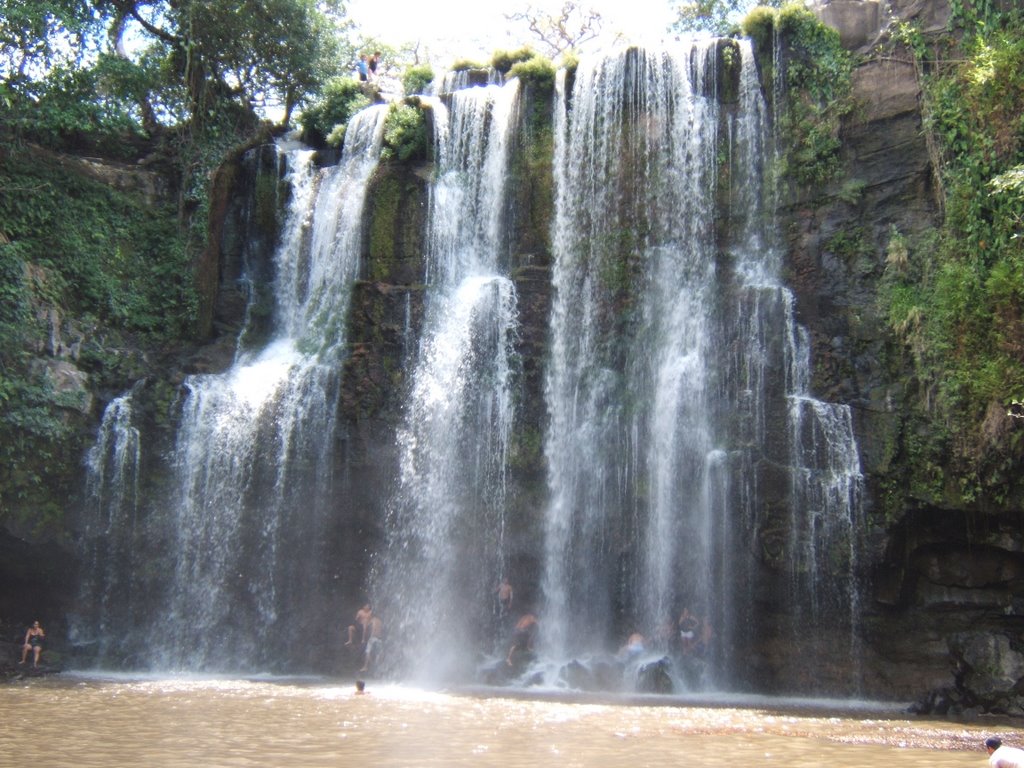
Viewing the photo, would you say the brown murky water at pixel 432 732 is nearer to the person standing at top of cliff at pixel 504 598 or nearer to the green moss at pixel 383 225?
the person standing at top of cliff at pixel 504 598

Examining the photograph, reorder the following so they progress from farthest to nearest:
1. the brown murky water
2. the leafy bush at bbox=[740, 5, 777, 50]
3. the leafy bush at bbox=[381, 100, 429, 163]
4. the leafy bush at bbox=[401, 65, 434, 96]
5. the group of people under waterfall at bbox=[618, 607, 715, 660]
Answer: the leafy bush at bbox=[401, 65, 434, 96] < the leafy bush at bbox=[381, 100, 429, 163] < the leafy bush at bbox=[740, 5, 777, 50] < the group of people under waterfall at bbox=[618, 607, 715, 660] < the brown murky water

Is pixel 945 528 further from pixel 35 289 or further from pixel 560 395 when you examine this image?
pixel 35 289

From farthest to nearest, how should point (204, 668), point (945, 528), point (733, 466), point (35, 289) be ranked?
point (35, 289), point (204, 668), point (733, 466), point (945, 528)

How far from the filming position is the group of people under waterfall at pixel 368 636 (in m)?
17.8

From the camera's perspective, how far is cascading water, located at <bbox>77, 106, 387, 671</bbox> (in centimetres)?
1914

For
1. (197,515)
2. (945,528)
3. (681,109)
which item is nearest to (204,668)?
(197,515)

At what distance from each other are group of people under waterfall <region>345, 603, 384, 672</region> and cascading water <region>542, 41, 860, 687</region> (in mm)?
3036

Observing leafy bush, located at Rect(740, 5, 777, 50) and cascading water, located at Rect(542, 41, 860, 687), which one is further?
leafy bush, located at Rect(740, 5, 777, 50)

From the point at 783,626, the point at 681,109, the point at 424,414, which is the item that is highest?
the point at 681,109

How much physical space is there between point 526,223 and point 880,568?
10.5 metres

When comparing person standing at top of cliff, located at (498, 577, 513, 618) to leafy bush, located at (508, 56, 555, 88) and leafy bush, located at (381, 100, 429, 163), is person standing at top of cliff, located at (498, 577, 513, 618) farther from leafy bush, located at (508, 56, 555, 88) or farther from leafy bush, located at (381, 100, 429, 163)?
leafy bush, located at (508, 56, 555, 88)

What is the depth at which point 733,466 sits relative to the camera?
17297 mm

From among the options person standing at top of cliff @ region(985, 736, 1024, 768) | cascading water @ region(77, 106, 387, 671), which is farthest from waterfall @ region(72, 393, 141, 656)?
person standing at top of cliff @ region(985, 736, 1024, 768)

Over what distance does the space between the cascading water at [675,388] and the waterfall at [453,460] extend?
114 cm
